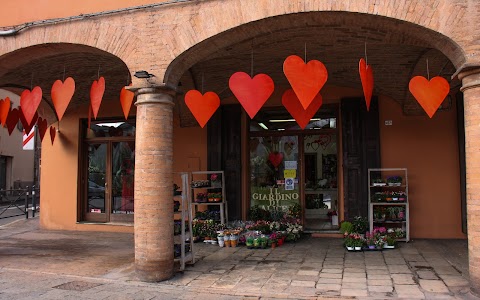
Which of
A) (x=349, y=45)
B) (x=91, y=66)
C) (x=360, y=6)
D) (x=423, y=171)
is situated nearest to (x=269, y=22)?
(x=360, y=6)

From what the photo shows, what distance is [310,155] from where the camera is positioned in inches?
384

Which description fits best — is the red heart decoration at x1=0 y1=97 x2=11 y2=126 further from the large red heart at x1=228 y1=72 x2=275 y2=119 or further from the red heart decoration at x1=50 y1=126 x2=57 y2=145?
the large red heart at x1=228 y1=72 x2=275 y2=119

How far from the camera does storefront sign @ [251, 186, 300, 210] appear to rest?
9758 mm

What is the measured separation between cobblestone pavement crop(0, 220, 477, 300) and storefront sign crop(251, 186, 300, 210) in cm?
132

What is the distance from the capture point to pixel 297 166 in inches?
386

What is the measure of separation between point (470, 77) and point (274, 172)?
545 centimetres

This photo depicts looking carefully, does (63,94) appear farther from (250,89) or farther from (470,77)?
(470,77)

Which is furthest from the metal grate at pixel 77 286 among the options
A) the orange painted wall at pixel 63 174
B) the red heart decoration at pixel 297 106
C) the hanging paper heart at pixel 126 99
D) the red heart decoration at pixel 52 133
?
the red heart decoration at pixel 52 133

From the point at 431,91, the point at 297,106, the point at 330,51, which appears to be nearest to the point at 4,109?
the point at 297,106

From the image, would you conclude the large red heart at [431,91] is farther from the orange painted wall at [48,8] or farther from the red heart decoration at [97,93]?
the red heart decoration at [97,93]

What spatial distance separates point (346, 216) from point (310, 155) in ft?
5.44

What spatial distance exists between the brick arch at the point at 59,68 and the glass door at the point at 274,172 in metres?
3.57

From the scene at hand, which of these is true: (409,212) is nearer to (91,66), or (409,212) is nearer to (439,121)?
(439,121)

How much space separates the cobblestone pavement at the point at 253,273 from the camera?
17.4 feet
